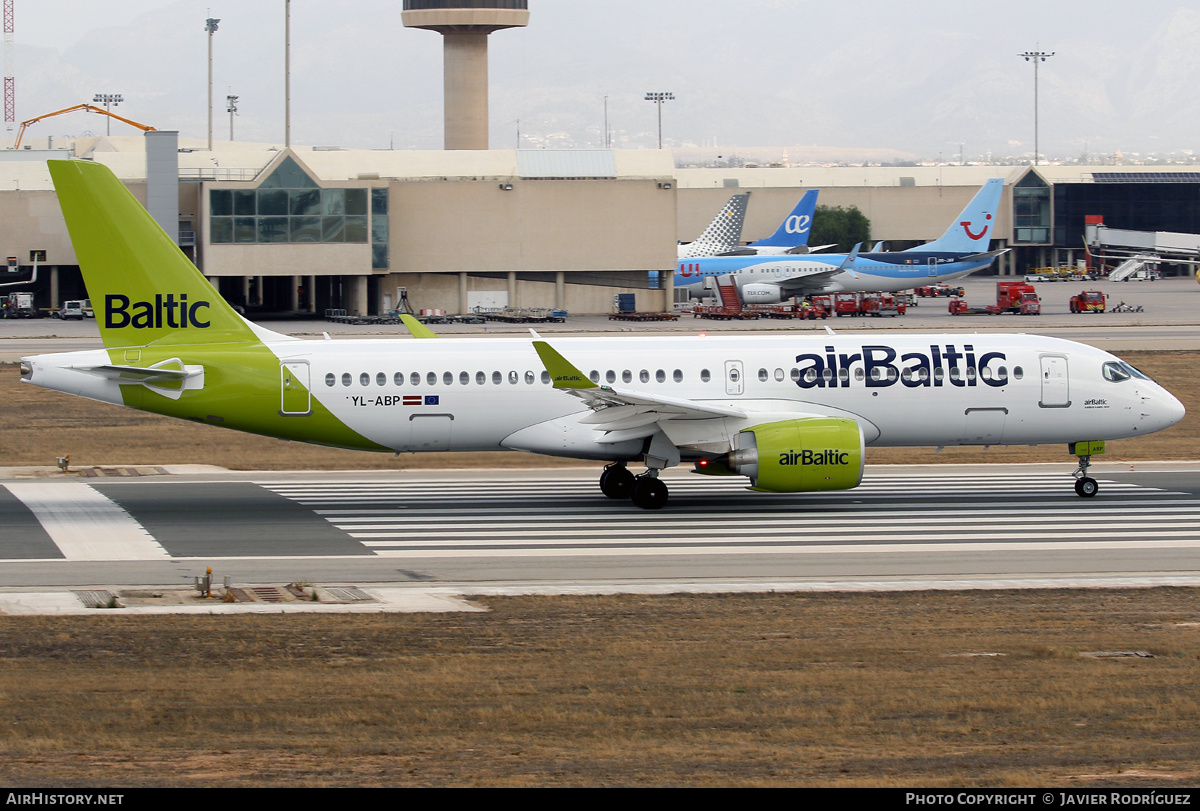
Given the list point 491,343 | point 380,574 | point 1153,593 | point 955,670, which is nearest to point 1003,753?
point 955,670

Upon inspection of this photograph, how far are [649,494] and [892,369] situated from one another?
6.33 meters

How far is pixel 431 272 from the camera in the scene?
317ft

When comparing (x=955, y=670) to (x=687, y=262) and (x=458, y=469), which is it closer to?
(x=458, y=469)

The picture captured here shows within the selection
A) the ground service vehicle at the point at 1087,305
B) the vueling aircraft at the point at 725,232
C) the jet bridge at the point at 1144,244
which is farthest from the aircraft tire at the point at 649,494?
the jet bridge at the point at 1144,244

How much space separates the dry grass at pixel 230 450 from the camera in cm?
3884

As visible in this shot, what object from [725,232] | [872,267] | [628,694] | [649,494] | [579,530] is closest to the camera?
[628,694]

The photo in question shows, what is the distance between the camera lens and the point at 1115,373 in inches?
1245

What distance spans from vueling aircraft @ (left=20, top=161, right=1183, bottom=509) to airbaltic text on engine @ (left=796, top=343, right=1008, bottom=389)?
0.12 feet

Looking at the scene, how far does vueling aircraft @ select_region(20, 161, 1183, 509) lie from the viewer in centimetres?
2959

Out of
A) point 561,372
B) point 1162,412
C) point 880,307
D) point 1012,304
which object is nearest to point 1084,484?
point 1162,412

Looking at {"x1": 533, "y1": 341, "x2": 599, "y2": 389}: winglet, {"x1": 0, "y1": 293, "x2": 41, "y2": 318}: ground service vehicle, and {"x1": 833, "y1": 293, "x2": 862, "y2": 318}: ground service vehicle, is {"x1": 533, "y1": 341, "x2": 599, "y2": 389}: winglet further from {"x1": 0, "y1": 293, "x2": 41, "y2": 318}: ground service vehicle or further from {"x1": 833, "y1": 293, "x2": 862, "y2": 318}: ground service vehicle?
{"x1": 0, "y1": 293, "x2": 41, "y2": 318}: ground service vehicle

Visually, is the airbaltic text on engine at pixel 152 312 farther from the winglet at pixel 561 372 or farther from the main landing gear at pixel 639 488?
the main landing gear at pixel 639 488

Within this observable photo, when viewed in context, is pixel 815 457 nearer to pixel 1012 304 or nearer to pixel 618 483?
pixel 618 483

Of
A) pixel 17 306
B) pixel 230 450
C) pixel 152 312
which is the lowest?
pixel 230 450
